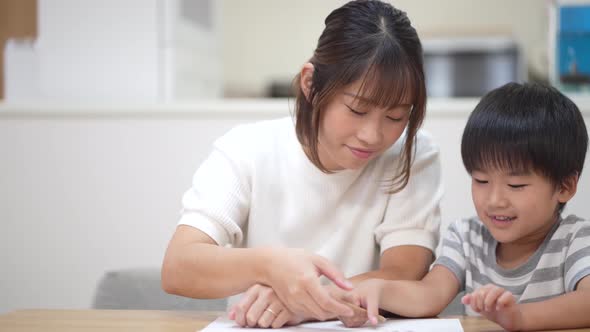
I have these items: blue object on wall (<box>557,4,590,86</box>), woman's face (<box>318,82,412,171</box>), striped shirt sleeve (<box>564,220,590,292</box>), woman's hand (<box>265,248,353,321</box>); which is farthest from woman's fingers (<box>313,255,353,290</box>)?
blue object on wall (<box>557,4,590,86</box>)

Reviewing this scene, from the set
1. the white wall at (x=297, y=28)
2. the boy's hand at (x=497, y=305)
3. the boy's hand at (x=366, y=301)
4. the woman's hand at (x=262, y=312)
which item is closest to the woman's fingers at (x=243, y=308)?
the woman's hand at (x=262, y=312)

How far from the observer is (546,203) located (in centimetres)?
108

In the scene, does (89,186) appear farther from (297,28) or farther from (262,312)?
(297,28)

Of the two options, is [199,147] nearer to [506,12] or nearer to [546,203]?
[546,203]

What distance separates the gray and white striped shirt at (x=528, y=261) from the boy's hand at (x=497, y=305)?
155mm

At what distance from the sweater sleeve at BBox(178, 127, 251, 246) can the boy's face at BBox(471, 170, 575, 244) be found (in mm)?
379

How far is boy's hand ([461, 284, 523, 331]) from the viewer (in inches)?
34.9

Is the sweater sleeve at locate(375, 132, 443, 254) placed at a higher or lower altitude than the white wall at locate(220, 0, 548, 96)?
lower

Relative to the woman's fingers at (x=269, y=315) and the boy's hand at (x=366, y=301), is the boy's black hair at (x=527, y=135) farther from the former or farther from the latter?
the woman's fingers at (x=269, y=315)

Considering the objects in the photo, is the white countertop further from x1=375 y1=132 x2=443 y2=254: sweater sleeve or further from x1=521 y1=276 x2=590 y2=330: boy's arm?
x1=521 y1=276 x2=590 y2=330: boy's arm

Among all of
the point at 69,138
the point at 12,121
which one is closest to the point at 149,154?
the point at 69,138

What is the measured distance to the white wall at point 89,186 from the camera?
2.04 meters

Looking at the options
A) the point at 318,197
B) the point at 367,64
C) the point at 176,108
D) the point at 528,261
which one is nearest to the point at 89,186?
the point at 176,108

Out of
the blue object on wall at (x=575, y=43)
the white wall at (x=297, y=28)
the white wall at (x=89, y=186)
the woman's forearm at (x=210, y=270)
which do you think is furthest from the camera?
the white wall at (x=297, y=28)
